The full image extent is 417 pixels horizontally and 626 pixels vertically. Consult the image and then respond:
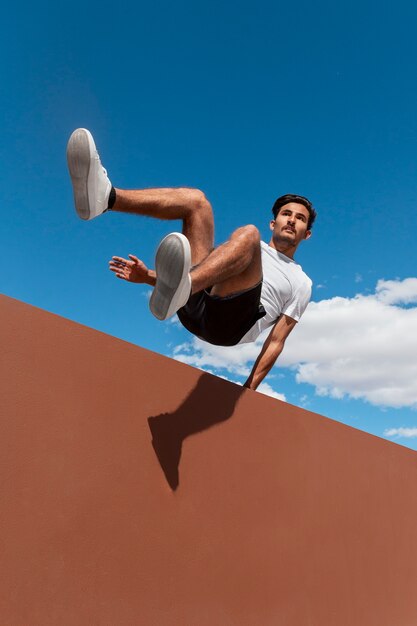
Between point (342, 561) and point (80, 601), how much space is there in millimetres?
1417

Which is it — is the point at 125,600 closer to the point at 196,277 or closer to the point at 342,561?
the point at 196,277

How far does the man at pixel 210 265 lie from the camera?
171 cm

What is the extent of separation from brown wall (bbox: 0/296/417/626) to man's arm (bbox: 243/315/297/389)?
256mm

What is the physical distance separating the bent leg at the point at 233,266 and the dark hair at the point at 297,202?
0.89 m

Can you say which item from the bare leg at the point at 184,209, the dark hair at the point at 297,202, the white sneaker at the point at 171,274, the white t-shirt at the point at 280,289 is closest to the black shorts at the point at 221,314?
the bare leg at the point at 184,209

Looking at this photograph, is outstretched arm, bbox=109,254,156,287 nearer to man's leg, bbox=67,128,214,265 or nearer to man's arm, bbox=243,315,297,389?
man's leg, bbox=67,128,214,265

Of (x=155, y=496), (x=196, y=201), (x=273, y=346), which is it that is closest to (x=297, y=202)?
(x=273, y=346)

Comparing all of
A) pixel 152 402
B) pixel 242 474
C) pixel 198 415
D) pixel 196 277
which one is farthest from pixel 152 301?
pixel 242 474

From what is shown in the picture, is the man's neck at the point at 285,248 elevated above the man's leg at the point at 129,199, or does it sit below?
above

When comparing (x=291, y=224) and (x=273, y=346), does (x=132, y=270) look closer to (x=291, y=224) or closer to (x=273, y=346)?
(x=273, y=346)

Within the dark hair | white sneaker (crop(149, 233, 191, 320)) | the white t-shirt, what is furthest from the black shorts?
the dark hair

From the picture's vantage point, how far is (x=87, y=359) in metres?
1.68

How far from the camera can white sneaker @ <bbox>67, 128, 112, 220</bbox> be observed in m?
1.75

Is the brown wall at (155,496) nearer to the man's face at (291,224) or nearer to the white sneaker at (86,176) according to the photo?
the white sneaker at (86,176)
